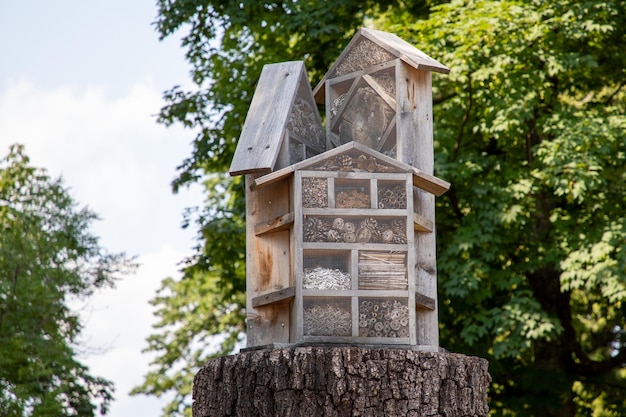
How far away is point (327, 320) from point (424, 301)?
660 mm

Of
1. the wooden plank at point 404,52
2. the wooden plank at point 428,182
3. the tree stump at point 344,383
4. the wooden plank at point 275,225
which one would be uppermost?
the wooden plank at point 404,52

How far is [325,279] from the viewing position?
605 centimetres

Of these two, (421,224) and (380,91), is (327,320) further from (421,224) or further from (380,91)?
(380,91)

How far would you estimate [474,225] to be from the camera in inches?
482

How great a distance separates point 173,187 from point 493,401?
4.96 metres

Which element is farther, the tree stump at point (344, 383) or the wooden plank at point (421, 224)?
the wooden plank at point (421, 224)

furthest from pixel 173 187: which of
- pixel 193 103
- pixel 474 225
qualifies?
pixel 474 225

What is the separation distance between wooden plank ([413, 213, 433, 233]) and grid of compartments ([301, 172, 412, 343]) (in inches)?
9.0

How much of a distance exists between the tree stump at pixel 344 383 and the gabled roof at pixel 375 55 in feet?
5.97

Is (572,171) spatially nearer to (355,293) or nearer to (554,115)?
(554,115)

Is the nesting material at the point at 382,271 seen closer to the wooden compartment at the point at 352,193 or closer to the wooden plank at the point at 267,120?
the wooden compartment at the point at 352,193

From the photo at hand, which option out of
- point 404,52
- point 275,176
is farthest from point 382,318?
point 404,52

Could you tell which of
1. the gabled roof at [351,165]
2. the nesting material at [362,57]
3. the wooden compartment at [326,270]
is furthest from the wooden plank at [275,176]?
the nesting material at [362,57]

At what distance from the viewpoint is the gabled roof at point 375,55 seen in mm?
6645
